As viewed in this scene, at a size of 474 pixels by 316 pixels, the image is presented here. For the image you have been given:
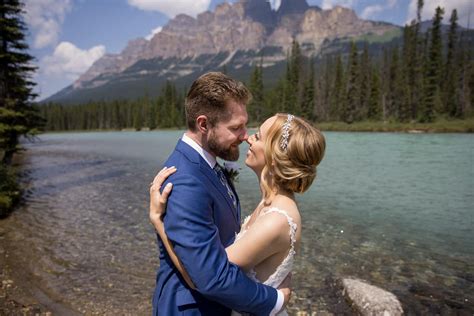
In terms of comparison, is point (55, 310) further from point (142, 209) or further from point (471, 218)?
point (471, 218)

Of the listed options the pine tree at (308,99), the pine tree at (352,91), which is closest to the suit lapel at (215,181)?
the pine tree at (352,91)

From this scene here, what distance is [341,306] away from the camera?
6324 mm

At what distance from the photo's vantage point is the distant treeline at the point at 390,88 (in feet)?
228

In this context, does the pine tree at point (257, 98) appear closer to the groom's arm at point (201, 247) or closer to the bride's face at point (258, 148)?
the bride's face at point (258, 148)

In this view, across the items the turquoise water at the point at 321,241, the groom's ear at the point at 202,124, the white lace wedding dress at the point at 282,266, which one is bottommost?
the turquoise water at the point at 321,241

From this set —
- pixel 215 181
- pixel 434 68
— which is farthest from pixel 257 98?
pixel 215 181

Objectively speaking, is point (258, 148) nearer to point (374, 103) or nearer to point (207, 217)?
point (207, 217)

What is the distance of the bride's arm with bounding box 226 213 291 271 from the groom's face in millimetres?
578

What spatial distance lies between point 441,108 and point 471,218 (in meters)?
65.7

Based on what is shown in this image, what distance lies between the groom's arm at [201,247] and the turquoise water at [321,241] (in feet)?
15.5

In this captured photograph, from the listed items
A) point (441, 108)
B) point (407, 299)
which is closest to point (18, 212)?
point (407, 299)

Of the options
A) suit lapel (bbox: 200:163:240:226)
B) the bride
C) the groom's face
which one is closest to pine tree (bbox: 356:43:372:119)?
the bride

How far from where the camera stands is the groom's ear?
236 centimetres

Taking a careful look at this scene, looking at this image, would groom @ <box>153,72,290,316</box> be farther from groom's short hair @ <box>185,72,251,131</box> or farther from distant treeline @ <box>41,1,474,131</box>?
distant treeline @ <box>41,1,474,131</box>
